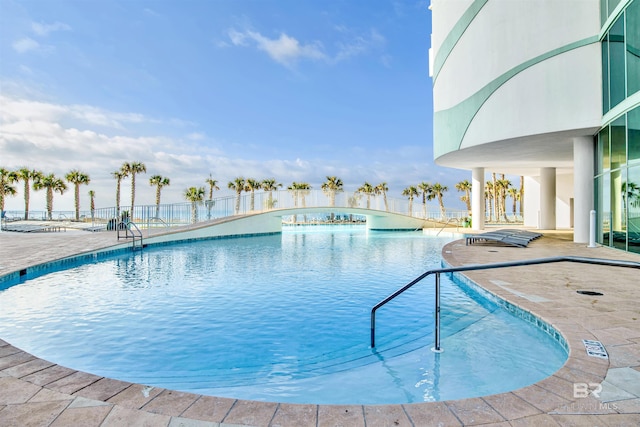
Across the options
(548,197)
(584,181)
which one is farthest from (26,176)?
(548,197)

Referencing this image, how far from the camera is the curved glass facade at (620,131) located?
10.2 m

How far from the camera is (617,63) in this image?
11352 mm

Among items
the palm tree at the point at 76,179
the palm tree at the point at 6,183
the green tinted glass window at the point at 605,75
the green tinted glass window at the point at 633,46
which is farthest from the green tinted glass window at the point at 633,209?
the palm tree at the point at 6,183

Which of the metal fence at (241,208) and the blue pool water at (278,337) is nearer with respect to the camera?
the blue pool water at (278,337)

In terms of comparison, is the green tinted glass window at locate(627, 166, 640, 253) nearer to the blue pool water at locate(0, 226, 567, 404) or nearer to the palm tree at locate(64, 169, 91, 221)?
the blue pool water at locate(0, 226, 567, 404)

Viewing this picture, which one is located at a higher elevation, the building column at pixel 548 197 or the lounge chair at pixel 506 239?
the building column at pixel 548 197

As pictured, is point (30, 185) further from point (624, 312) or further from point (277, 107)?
point (624, 312)

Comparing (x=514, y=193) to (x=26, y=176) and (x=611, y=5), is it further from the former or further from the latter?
(x=26, y=176)

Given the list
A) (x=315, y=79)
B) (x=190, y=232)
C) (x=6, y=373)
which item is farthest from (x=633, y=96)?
(x=315, y=79)

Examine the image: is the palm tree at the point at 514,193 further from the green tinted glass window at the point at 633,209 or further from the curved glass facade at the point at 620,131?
the green tinted glass window at the point at 633,209

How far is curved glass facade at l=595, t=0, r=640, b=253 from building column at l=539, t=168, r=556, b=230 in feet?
38.2

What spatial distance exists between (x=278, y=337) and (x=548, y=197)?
24.7m

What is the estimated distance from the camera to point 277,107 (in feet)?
135

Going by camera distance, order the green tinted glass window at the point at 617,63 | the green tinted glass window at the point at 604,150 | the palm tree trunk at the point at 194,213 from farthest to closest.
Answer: the palm tree trunk at the point at 194,213, the green tinted glass window at the point at 604,150, the green tinted glass window at the point at 617,63
